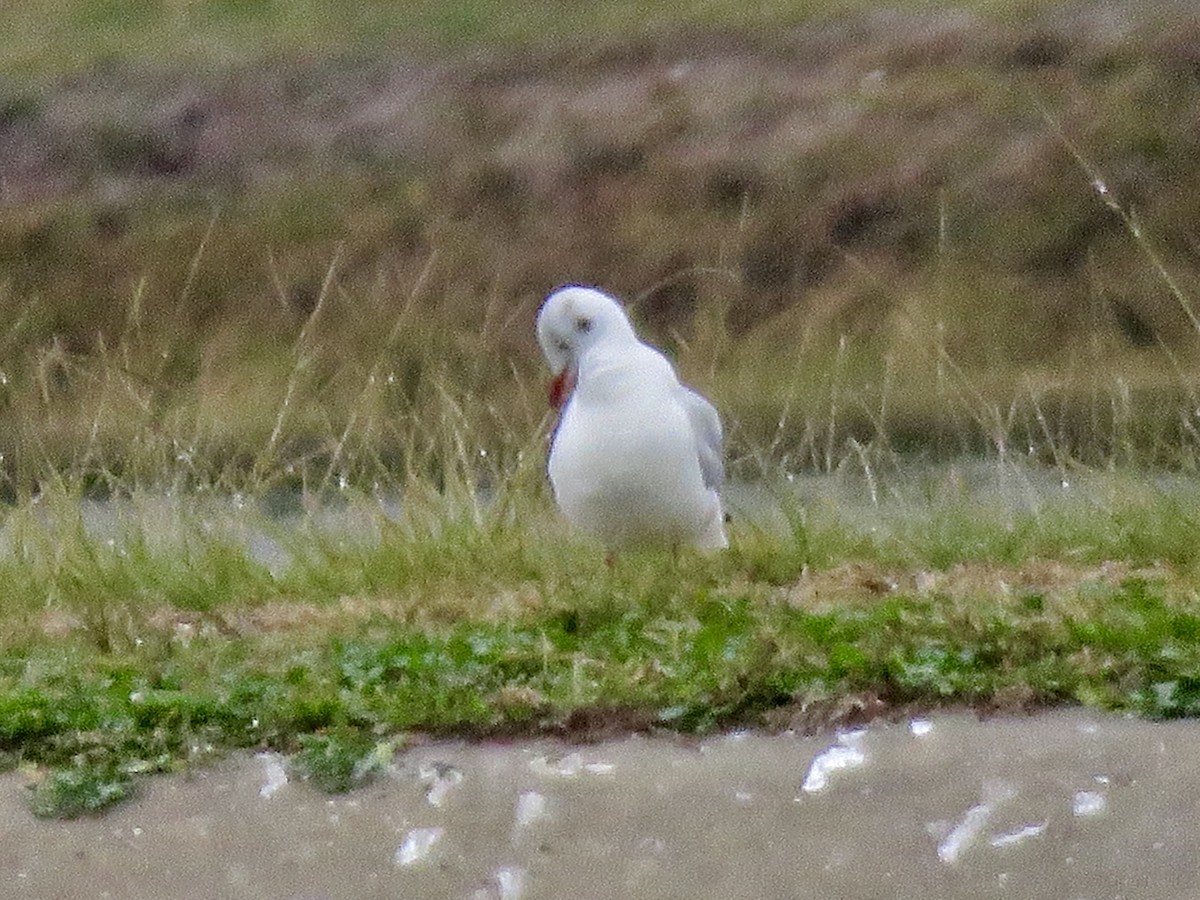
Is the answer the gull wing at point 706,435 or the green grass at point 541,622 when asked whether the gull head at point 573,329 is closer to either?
the gull wing at point 706,435

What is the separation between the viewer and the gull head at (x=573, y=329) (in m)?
6.12

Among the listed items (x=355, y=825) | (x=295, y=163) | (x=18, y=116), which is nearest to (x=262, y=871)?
(x=355, y=825)

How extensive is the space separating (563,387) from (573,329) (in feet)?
0.66

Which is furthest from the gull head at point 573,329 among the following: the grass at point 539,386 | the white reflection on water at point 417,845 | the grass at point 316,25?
the grass at point 316,25

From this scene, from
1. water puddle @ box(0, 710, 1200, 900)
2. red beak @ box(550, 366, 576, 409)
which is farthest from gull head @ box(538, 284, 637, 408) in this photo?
water puddle @ box(0, 710, 1200, 900)

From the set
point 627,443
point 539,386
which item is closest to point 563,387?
point 627,443

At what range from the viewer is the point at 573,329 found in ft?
20.3

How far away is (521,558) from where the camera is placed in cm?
609

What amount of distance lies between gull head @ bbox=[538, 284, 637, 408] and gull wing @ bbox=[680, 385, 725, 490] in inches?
10.1

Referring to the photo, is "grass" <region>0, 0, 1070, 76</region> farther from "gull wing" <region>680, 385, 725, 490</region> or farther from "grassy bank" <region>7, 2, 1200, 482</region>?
"gull wing" <region>680, 385, 725, 490</region>

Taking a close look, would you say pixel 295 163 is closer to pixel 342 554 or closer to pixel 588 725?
pixel 342 554

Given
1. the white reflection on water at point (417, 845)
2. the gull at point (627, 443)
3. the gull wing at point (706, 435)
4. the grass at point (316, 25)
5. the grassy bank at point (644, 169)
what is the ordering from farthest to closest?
the grass at point (316, 25), the grassy bank at point (644, 169), the gull wing at point (706, 435), the gull at point (627, 443), the white reflection on water at point (417, 845)

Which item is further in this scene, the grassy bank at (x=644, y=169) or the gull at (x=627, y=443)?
the grassy bank at (x=644, y=169)

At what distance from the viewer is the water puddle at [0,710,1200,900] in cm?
368
